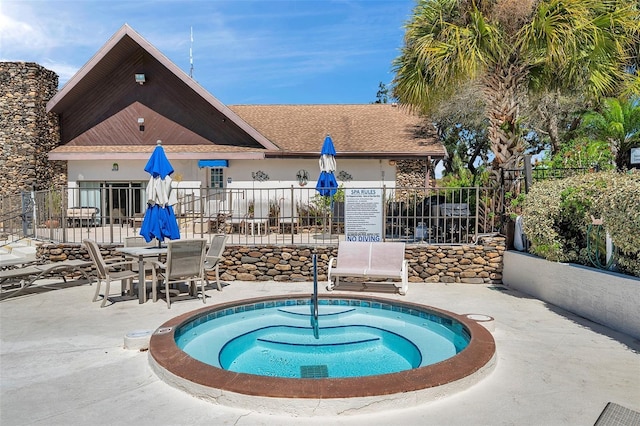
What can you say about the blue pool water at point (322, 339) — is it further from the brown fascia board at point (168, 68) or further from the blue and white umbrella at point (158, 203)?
the brown fascia board at point (168, 68)

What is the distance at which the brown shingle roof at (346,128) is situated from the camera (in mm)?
17375

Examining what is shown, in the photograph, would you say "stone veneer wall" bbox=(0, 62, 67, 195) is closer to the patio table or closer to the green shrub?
the patio table

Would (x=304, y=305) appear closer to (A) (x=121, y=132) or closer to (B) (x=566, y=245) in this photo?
(B) (x=566, y=245)

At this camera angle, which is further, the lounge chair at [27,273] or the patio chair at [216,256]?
the patio chair at [216,256]

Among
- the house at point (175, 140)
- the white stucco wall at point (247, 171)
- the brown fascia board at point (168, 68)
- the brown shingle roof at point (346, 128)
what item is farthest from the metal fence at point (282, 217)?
the brown fascia board at point (168, 68)

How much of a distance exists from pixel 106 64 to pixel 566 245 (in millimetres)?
17328

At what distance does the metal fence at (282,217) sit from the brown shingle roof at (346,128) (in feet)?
7.87

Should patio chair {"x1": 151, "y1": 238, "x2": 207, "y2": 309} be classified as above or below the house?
below

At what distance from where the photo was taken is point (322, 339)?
6.46 meters

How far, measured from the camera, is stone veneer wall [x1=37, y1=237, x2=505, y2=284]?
1016 centimetres

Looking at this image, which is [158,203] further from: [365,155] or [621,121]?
Result: [621,121]

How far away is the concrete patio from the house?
10.3 metres

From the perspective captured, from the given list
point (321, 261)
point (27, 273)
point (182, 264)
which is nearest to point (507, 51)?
point (321, 261)

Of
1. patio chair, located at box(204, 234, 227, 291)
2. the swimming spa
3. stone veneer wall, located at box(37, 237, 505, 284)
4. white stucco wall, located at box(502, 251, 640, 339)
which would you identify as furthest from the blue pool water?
stone veneer wall, located at box(37, 237, 505, 284)
